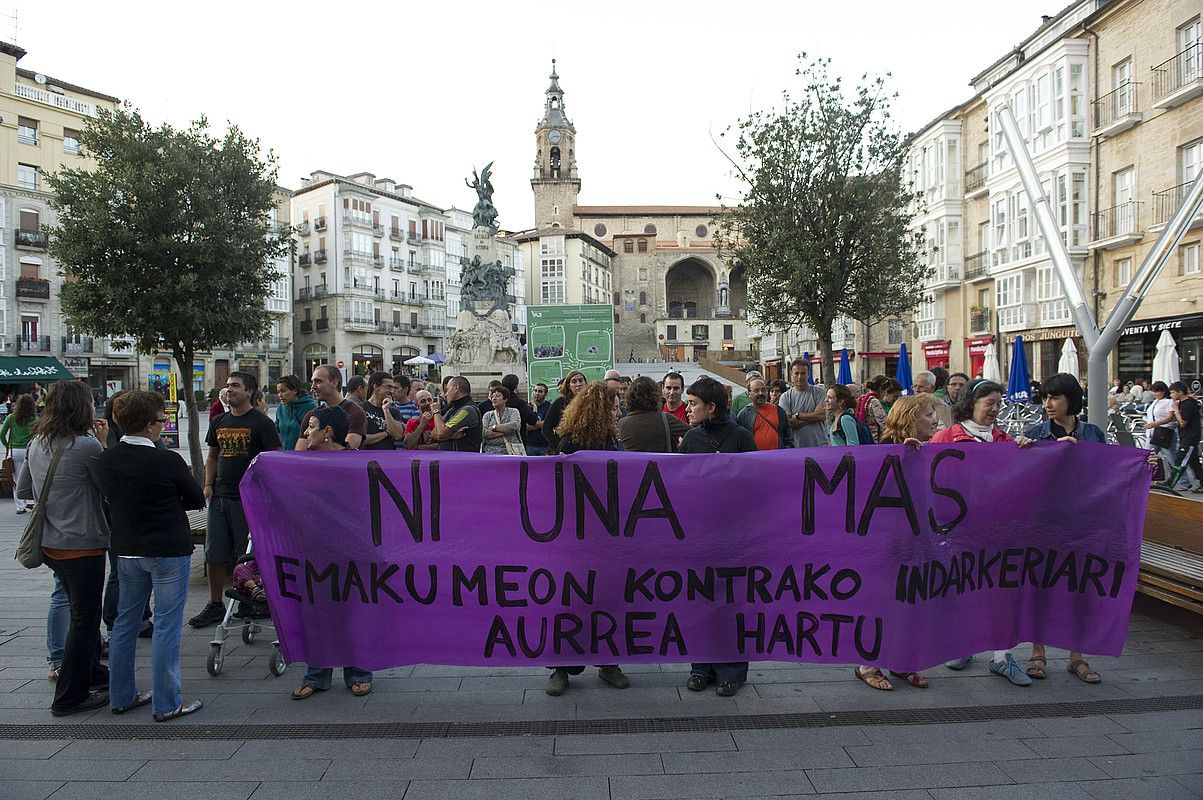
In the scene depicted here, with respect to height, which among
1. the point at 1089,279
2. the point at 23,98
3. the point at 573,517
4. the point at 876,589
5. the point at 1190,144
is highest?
the point at 23,98

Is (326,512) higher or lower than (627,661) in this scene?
higher

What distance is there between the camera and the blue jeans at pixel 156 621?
4.40 metres

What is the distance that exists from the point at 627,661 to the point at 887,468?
6.38 feet

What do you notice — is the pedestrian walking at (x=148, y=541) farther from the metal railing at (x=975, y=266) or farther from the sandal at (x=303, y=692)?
the metal railing at (x=975, y=266)

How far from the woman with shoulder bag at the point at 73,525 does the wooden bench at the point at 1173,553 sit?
665cm

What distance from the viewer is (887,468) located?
15.6ft

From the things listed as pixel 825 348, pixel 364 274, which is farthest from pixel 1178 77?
pixel 364 274

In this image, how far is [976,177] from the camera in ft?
117

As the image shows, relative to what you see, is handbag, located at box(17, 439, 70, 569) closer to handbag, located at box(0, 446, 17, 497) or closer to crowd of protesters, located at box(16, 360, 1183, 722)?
crowd of protesters, located at box(16, 360, 1183, 722)

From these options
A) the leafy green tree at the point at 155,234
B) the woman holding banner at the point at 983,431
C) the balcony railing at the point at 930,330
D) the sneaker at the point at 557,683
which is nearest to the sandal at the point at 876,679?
the woman holding banner at the point at 983,431

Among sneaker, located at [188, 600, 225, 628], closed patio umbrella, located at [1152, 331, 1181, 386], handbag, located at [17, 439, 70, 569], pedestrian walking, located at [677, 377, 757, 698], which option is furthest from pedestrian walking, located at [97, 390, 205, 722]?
closed patio umbrella, located at [1152, 331, 1181, 386]

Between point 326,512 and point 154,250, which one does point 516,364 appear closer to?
point 154,250

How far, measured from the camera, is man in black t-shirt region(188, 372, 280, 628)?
5969 millimetres

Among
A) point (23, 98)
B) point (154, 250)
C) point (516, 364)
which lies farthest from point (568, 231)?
point (154, 250)
